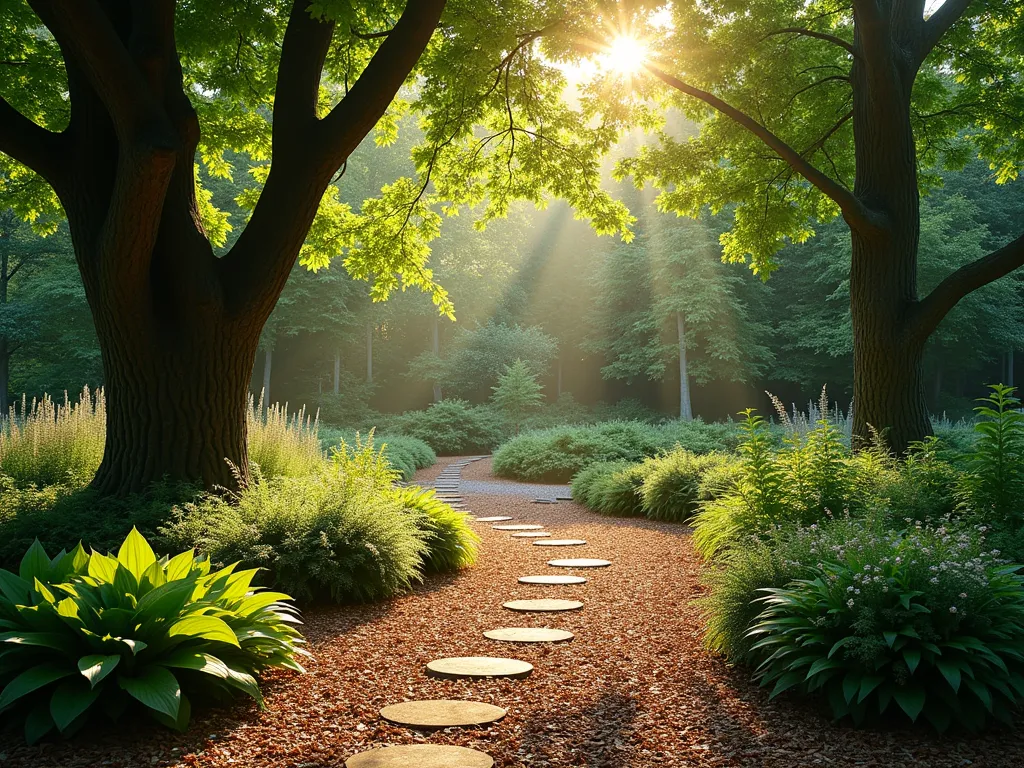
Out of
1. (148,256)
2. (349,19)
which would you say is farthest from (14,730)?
(349,19)

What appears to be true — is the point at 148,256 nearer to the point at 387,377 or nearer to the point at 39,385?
the point at 39,385

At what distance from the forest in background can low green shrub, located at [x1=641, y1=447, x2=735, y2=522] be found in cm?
1675

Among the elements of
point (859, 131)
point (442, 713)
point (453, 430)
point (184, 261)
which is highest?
point (859, 131)

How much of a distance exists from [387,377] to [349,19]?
27417 mm

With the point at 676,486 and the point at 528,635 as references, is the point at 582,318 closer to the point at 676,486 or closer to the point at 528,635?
the point at 676,486

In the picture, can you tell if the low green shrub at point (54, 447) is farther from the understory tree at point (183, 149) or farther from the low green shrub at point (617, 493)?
the low green shrub at point (617, 493)

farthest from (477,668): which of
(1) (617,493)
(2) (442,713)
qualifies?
(1) (617,493)

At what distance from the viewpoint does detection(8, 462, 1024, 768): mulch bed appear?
86.5 inches

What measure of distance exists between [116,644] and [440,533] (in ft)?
10.1

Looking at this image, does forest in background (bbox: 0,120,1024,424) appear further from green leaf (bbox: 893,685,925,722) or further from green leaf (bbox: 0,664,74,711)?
green leaf (bbox: 893,685,925,722)

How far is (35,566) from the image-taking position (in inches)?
108

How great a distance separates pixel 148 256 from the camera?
4574mm

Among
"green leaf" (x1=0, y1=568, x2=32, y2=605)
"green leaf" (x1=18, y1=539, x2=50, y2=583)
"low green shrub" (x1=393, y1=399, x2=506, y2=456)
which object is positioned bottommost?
"green leaf" (x1=0, y1=568, x2=32, y2=605)

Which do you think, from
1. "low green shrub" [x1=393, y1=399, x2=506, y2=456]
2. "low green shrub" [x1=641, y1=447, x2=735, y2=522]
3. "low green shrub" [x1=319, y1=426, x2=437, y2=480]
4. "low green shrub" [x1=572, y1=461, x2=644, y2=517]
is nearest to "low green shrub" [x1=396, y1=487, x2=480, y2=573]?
"low green shrub" [x1=641, y1=447, x2=735, y2=522]
